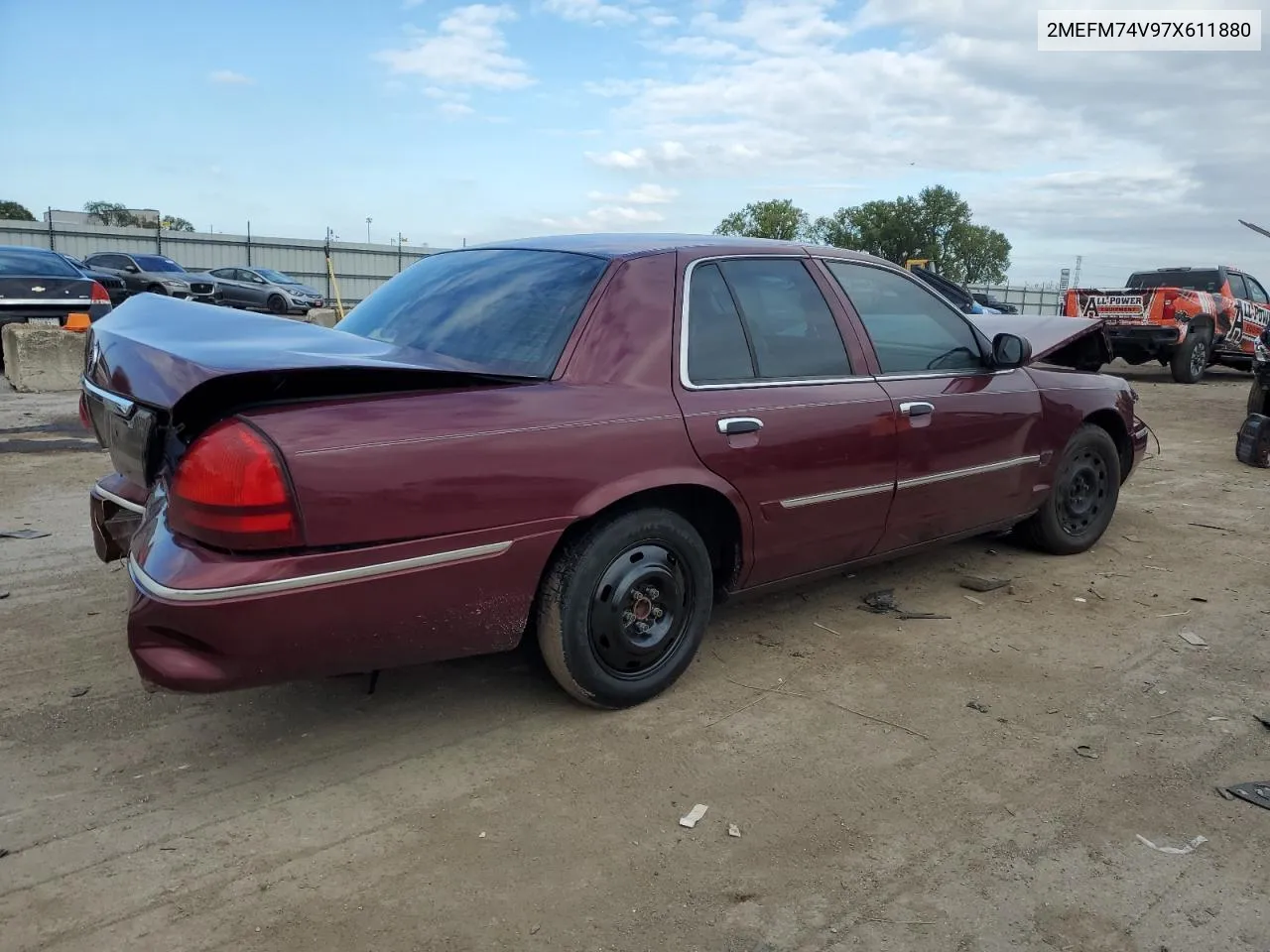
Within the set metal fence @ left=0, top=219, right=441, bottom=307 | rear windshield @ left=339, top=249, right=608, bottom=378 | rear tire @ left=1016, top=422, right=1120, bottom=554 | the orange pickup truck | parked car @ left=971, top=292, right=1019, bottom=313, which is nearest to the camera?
rear windshield @ left=339, top=249, right=608, bottom=378

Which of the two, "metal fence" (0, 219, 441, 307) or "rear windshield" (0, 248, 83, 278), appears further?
"metal fence" (0, 219, 441, 307)

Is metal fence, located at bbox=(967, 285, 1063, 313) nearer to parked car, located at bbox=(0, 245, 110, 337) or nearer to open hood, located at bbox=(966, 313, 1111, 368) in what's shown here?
parked car, located at bbox=(0, 245, 110, 337)

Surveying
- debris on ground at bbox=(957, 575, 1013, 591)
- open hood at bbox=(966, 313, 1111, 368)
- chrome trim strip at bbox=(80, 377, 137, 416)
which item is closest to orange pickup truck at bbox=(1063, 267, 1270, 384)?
open hood at bbox=(966, 313, 1111, 368)

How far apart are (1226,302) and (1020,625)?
47.2 ft

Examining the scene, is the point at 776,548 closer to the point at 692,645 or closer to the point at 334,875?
the point at 692,645

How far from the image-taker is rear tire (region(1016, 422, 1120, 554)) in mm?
5031

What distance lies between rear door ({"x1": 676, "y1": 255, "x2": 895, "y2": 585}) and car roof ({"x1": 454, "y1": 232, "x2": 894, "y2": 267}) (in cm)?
7

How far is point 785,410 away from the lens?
3523 millimetres

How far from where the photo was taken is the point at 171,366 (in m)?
2.60

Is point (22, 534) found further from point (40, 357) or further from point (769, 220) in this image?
point (769, 220)

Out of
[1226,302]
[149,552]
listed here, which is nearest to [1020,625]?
[149,552]

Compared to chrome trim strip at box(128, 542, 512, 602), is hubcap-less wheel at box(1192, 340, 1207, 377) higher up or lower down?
higher up

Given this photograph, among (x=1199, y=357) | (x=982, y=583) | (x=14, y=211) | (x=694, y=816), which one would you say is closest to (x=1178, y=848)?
(x=694, y=816)

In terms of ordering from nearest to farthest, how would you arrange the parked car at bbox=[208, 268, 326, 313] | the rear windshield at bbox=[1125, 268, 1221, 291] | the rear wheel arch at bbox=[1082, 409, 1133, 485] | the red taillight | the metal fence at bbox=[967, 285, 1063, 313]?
the red taillight, the rear wheel arch at bbox=[1082, 409, 1133, 485], the rear windshield at bbox=[1125, 268, 1221, 291], the parked car at bbox=[208, 268, 326, 313], the metal fence at bbox=[967, 285, 1063, 313]
